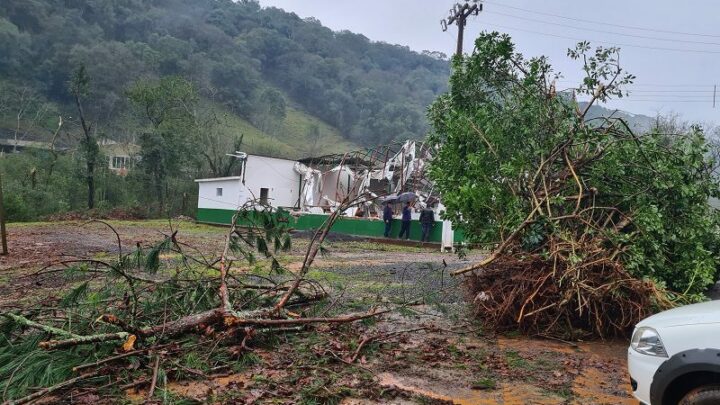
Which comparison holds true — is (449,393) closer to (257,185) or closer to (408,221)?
(408,221)

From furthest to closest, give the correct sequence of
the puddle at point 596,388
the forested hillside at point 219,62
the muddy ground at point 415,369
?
1. the forested hillside at point 219,62
2. the puddle at point 596,388
3. the muddy ground at point 415,369

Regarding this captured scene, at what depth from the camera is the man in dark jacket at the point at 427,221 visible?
20.3 m

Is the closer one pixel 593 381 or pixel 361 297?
pixel 593 381

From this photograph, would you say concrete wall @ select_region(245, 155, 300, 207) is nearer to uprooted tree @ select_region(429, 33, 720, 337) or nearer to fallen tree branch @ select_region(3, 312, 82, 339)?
uprooted tree @ select_region(429, 33, 720, 337)

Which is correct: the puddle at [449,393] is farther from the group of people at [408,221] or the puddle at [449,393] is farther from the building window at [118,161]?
the building window at [118,161]

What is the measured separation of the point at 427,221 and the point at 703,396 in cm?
1702

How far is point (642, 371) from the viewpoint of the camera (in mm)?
3672

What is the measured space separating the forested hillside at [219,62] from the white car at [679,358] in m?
45.6

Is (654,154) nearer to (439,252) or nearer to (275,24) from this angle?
(439,252)

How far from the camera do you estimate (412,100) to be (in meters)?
94.8

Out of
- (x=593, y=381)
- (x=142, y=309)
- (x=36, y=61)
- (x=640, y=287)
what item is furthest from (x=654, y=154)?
(x=36, y=61)

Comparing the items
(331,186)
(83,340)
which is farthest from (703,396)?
(331,186)

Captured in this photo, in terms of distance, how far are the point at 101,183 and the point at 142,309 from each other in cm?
3326

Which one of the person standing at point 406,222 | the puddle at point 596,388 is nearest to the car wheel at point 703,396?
the puddle at point 596,388
